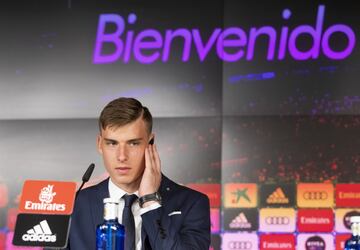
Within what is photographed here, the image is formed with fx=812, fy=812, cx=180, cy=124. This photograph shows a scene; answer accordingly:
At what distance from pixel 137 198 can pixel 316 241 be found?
9.23ft

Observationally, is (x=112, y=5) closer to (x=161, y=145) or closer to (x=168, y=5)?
(x=168, y=5)

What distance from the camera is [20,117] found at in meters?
5.96

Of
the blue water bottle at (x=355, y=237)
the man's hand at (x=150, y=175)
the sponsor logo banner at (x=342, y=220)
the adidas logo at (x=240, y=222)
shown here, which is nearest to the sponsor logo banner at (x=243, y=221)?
the adidas logo at (x=240, y=222)

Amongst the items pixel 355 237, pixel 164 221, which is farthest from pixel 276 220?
pixel 355 237

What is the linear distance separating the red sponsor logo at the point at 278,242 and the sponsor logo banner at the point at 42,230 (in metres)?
3.26

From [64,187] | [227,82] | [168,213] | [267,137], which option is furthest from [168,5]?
[64,187]

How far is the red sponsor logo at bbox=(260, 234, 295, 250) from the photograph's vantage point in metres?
5.66

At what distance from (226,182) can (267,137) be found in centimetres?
43

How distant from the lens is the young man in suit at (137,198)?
9.75 feet

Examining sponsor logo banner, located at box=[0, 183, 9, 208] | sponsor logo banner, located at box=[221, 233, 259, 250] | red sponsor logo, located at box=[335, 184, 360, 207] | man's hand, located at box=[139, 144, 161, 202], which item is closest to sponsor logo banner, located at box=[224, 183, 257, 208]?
sponsor logo banner, located at box=[221, 233, 259, 250]

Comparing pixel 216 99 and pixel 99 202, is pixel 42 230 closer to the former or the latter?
pixel 99 202

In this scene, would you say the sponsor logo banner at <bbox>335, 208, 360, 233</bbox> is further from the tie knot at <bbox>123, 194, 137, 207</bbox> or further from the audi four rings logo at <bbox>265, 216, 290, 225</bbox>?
the tie knot at <bbox>123, 194, 137, 207</bbox>

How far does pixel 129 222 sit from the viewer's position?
3033mm

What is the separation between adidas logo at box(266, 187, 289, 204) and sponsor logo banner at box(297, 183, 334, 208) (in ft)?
0.36
